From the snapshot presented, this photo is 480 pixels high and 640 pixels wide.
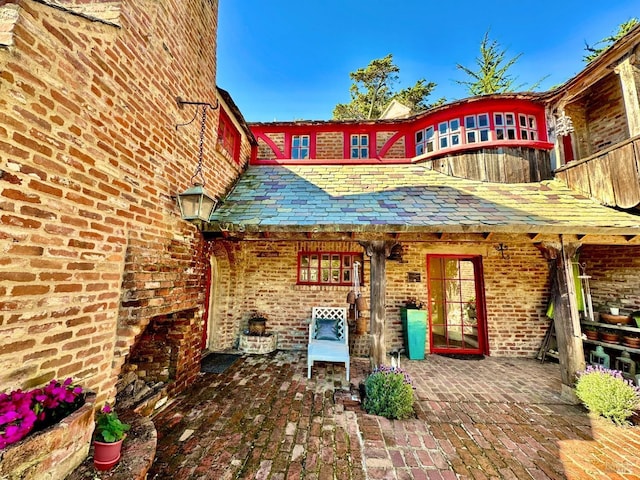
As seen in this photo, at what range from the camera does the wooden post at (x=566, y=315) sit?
4.03 metres

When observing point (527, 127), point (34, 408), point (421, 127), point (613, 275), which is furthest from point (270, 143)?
point (613, 275)

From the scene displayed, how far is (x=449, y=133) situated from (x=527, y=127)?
1741 millimetres

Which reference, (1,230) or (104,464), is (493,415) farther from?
(1,230)

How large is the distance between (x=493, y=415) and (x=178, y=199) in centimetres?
528

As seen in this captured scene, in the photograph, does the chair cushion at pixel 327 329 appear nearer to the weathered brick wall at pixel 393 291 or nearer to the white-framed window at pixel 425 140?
the weathered brick wall at pixel 393 291

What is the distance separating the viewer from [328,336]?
5359 mm

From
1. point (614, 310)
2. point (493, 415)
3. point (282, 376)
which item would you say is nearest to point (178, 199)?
point (282, 376)

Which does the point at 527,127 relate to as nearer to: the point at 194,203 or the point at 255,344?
the point at 194,203

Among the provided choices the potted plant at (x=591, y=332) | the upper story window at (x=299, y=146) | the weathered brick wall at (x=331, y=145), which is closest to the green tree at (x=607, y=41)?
the weathered brick wall at (x=331, y=145)

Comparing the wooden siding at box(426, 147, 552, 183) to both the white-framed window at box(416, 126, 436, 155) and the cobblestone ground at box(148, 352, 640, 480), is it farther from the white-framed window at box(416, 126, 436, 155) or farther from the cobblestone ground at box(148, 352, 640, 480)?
the cobblestone ground at box(148, 352, 640, 480)

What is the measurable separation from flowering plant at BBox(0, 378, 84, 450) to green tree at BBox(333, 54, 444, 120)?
17.3 meters

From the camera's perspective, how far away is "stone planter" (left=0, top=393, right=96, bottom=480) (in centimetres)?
136

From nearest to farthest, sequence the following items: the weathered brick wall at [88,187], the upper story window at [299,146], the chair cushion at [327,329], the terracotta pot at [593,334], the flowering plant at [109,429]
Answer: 1. the weathered brick wall at [88,187]
2. the flowering plant at [109,429]
3. the terracotta pot at [593,334]
4. the chair cushion at [327,329]
5. the upper story window at [299,146]

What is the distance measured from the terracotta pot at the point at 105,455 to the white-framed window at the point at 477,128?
7.71 metres
